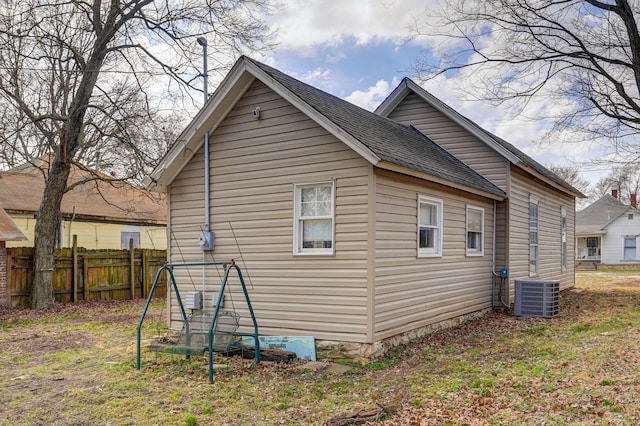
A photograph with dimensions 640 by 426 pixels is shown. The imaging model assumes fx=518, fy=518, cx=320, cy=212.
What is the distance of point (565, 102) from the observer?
15.1 meters

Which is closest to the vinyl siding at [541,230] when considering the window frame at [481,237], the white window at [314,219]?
the window frame at [481,237]

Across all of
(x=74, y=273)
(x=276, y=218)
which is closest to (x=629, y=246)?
(x=276, y=218)

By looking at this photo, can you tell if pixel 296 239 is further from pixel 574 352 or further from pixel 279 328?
pixel 574 352

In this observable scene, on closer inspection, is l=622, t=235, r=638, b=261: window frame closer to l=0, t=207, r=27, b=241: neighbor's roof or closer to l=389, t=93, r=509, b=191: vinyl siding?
l=389, t=93, r=509, b=191: vinyl siding

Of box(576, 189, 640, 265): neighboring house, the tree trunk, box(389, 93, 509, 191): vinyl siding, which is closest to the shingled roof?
box(389, 93, 509, 191): vinyl siding

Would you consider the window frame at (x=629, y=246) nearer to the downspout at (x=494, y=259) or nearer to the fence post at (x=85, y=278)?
the downspout at (x=494, y=259)

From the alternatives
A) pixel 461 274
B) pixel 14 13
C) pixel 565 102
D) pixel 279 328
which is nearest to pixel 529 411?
pixel 279 328

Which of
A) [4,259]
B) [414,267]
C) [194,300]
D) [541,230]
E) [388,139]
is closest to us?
[414,267]

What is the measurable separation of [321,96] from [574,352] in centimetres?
627

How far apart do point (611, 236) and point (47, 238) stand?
34.0 metres

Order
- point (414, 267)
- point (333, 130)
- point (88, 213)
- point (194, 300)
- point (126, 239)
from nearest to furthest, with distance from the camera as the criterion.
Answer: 1. point (333, 130)
2. point (414, 267)
3. point (194, 300)
4. point (88, 213)
5. point (126, 239)

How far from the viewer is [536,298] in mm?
12062

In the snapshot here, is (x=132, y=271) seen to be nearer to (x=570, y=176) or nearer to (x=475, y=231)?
(x=475, y=231)

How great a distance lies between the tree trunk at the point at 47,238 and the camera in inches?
550
